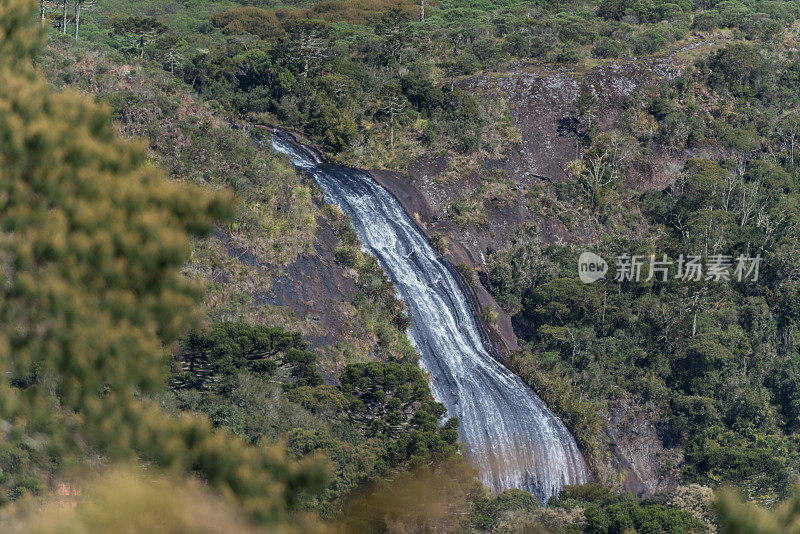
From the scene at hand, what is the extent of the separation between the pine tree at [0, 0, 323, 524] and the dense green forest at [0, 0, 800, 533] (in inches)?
1.7

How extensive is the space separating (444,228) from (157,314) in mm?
29030

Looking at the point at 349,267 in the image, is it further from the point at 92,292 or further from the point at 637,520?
the point at 92,292

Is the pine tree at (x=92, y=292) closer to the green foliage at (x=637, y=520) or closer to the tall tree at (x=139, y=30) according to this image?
the green foliage at (x=637, y=520)

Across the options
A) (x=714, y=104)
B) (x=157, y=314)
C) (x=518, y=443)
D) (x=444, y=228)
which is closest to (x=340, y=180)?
(x=444, y=228)

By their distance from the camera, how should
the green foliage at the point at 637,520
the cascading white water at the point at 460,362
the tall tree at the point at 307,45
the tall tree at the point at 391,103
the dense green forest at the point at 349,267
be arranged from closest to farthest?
the dense green forest at the point at 349,267, the green foliage at the point at 637,520, the cascading white water at the point at 460,362, the tall tree at the point at 391,103, the tall tree at the point at 307,45

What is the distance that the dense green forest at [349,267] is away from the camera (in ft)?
37.3

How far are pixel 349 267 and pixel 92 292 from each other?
22531 millimetres

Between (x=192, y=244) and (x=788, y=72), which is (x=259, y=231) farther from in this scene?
(x=788, y=72)

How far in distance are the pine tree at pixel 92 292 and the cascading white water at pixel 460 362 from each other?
19.6 meters

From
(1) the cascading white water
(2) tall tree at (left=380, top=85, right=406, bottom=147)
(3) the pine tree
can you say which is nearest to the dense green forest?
(3) the pine tree

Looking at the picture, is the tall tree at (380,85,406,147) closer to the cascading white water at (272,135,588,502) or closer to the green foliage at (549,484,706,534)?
the cascading white water at (272,135,588,502)

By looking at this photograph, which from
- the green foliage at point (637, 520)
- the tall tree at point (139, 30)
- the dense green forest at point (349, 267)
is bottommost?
the green foliage at point (637, 520)

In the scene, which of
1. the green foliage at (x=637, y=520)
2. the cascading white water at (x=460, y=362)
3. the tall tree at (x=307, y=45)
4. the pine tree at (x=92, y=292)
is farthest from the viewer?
the tall tree at (x=307, y=45)

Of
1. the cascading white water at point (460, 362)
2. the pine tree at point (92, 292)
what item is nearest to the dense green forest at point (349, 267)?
the pine tree at point (92, 292)
